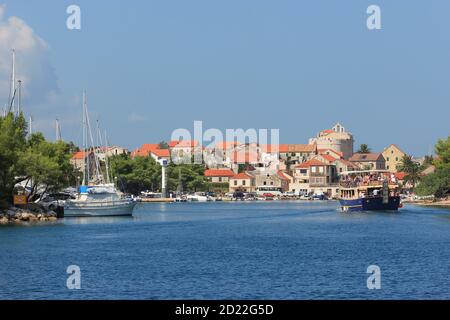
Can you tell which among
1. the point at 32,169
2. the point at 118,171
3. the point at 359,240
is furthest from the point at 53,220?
the point at 118,171

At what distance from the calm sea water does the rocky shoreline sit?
414 centimetres

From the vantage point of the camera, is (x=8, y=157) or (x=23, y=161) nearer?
(x=8, y=157)

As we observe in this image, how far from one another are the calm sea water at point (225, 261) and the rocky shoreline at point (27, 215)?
4.14 m

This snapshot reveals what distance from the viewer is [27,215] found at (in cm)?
7844

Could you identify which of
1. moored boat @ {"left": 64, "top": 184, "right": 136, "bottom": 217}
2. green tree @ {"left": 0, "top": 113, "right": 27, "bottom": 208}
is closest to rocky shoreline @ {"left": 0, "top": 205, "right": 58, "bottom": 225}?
green tree @ {"left": 0, "top": 113, "right": 27, "bottom": 208}

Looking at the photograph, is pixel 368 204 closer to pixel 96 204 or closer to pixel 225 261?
pixel 96 204

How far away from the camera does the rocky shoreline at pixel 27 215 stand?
249ft

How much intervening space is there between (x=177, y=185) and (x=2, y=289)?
154 meters

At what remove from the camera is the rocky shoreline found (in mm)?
75875

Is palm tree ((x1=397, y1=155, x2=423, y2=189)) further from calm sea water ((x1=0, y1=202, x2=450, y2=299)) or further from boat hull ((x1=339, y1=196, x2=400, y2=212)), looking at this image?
calm sea water ((x1=0, y1=202, x2=450, y2=299))

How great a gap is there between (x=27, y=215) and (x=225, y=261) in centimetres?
3811

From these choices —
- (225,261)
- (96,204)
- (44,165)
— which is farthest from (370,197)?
(225,261)
